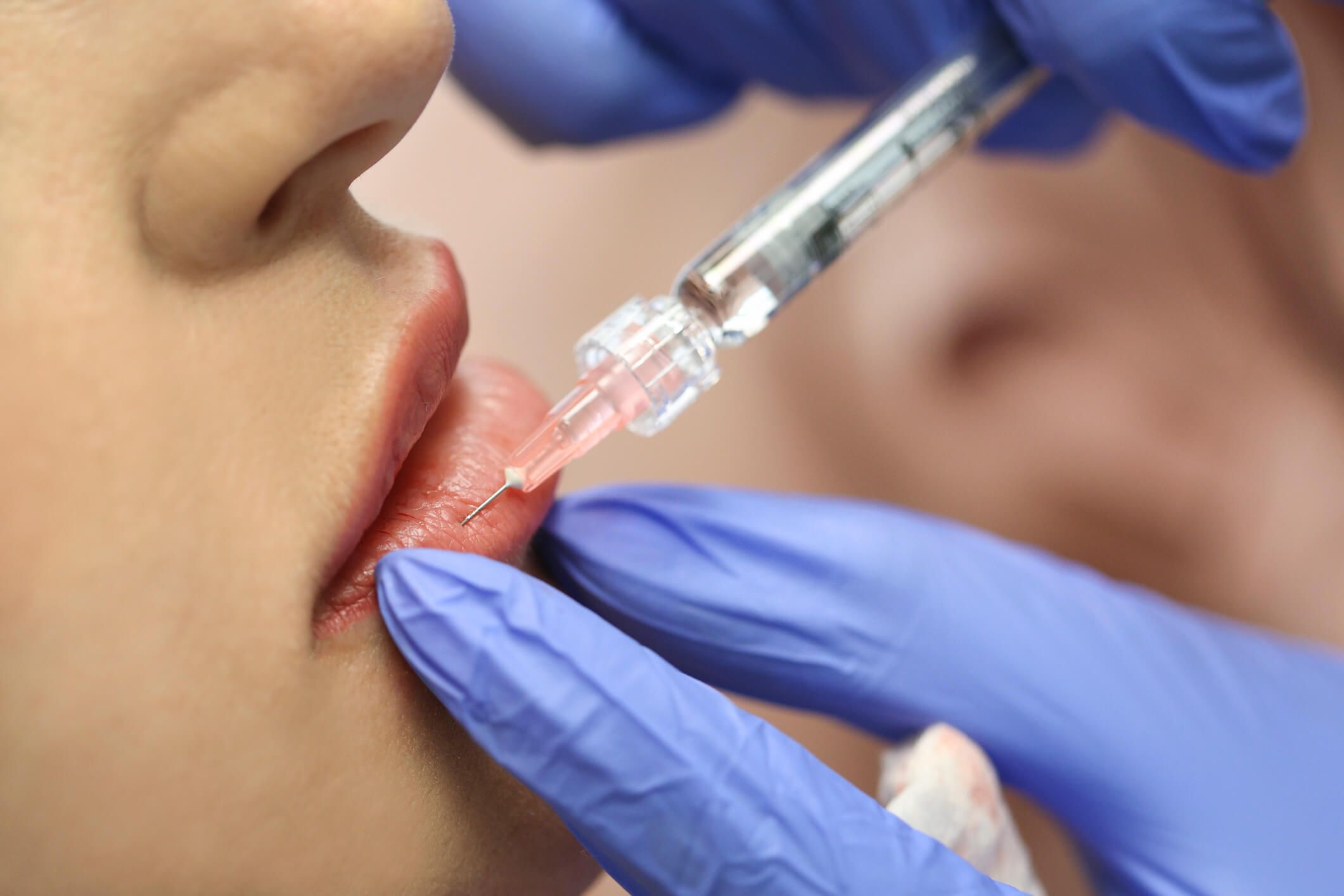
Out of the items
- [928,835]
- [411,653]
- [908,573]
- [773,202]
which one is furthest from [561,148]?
[928,835]

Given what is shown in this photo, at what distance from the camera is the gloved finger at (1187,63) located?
3.41ft

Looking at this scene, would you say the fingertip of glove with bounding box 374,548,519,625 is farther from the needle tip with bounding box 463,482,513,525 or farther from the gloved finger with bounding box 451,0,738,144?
the gloved finger with bounding box 451,0,738,144

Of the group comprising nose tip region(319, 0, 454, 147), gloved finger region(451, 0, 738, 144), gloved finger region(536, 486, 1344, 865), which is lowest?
gloved finger region(536, 486, 1344, 865)

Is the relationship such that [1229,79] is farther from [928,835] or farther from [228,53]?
[228,53]

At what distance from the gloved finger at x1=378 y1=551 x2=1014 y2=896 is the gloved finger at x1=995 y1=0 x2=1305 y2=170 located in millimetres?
791

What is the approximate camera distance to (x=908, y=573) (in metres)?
0.96

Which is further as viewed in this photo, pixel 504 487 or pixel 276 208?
pixel 504 487

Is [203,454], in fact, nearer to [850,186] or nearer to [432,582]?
[432,582]

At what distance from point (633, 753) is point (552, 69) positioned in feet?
2.84

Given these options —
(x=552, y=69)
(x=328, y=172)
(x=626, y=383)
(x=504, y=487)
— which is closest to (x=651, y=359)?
(x=626, y=383)

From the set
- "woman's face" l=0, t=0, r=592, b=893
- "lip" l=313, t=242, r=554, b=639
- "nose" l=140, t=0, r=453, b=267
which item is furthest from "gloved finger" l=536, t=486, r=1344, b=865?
"nose" l=140, t=0, r=453, b=267

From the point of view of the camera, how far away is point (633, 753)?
71 cm

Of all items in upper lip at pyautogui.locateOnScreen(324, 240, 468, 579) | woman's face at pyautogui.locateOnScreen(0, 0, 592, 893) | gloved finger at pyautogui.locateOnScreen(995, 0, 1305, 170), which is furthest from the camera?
gloved finger at pyautogui.locateOnScreen(995, 0, 1305, 170)

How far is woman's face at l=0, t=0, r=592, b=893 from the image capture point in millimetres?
532
